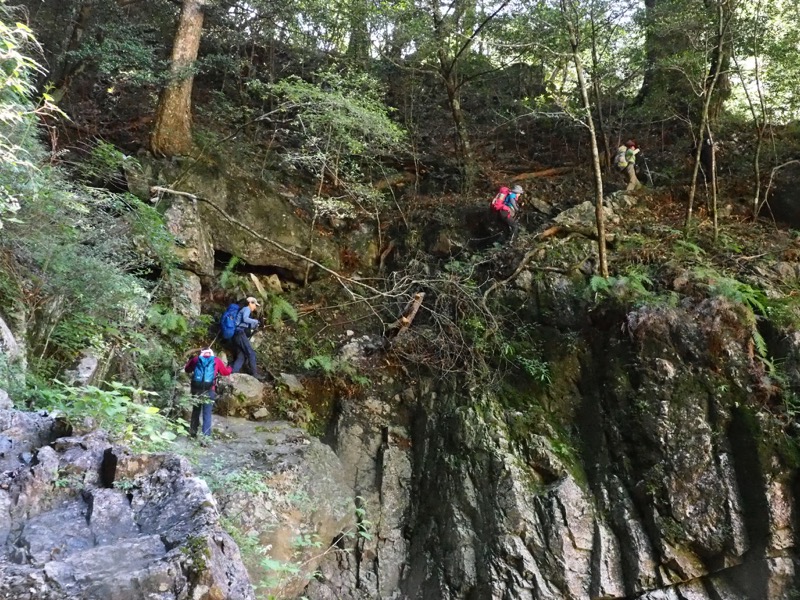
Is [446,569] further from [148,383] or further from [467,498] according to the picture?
[148,383]

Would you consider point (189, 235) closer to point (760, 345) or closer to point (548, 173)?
point (548, 173)

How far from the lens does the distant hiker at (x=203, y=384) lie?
6.96 metres

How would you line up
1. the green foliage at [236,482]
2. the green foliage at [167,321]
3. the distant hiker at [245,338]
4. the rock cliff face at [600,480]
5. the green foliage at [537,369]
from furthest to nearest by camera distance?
the distant hiker at [245,338] → the green foliage at [537,369] → the green foliage at [167,321] → the rock cliff face at [600,480] → the green foliage at [236,482]

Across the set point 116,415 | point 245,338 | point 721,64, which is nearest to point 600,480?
point 245,338

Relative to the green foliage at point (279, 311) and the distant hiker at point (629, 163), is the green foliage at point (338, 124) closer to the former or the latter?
the green foliage at point (279, 311)

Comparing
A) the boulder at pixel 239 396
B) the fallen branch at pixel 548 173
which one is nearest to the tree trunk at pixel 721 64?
the fallen branch at pixel 548 173

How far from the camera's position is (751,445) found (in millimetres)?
7238

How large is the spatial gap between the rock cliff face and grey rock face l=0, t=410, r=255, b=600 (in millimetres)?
5487

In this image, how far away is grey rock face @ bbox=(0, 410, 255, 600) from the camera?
2162 millimetres

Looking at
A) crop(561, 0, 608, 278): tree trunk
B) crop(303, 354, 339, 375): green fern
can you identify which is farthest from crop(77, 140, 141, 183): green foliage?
crop(561, 0, 608, 278): tree trunk

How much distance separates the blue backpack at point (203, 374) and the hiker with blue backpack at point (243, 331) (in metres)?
2.04

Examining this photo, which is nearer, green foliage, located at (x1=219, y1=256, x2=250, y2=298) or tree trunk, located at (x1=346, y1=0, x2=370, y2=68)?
green foliage, located at (x1=219, y1=256, x2=250, y2=298)

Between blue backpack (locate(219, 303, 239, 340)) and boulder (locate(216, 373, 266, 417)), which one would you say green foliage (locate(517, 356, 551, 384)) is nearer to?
boulder (locate(216, 373, 266, 417))

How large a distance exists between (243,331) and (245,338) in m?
0.13
